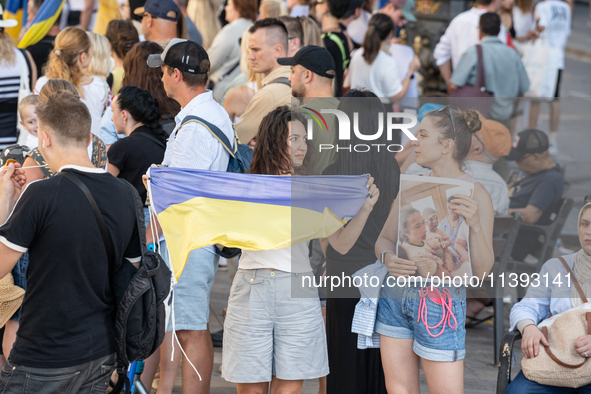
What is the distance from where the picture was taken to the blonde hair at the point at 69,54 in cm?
526

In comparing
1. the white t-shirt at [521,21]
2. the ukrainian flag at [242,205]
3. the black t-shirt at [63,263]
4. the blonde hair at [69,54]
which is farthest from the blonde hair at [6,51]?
the white t-shirt at [521,21]

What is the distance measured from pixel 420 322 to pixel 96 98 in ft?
11.2

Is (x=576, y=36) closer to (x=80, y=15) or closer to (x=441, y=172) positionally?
(x=80, y=15)

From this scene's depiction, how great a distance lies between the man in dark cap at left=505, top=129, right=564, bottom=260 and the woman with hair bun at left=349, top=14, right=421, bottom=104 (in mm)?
2040

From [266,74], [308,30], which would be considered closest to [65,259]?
[266,74]

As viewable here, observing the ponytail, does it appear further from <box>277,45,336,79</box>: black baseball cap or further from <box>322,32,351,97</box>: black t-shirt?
<box>277,45,336,79</box>: black baseball cap

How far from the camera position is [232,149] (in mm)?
3865

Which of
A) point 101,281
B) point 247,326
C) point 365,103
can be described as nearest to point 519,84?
point 365,103

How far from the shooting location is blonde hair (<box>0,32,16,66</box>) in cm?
553

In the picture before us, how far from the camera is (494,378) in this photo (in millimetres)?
4906

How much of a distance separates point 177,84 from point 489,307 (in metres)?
3.88

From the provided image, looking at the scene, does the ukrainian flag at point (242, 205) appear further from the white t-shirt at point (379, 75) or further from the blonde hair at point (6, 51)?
the white t-shirt at point (379, 75)

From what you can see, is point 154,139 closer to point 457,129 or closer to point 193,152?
point 193,152

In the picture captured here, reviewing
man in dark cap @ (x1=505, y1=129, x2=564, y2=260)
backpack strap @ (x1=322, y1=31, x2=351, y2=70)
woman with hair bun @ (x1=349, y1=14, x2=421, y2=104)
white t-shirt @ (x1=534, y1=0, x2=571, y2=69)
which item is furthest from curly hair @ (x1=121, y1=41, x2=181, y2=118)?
white t-shirt @ (x1=534, y1=0, x2=571, y2=69)
